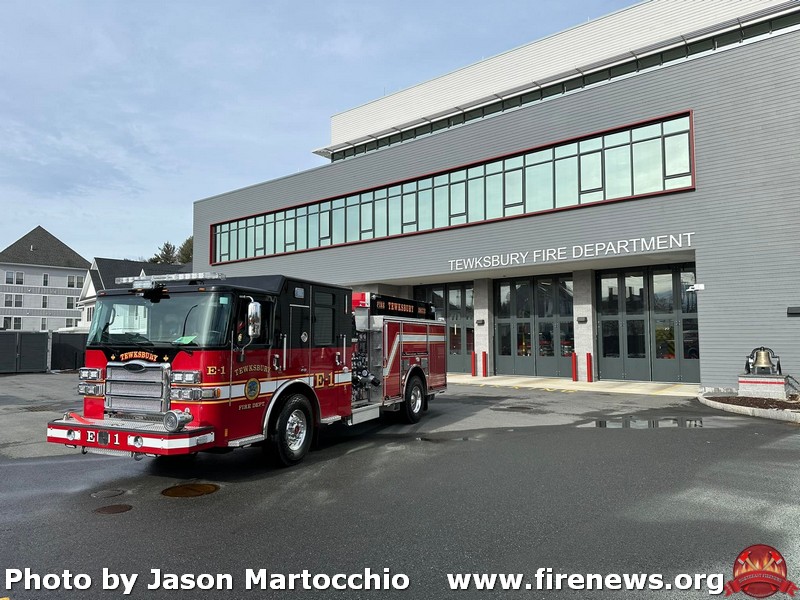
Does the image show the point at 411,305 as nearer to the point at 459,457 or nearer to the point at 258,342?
the point at 459,457

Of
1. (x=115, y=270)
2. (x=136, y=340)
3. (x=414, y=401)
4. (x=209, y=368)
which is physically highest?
(x=115, y=270)

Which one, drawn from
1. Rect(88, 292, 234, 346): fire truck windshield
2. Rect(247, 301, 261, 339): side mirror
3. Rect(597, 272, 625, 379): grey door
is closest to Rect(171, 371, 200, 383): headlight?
Rect(88, 292, 234, 346): fire truck windshield

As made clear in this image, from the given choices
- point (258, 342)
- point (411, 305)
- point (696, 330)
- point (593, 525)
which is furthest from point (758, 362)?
point (258, 342)

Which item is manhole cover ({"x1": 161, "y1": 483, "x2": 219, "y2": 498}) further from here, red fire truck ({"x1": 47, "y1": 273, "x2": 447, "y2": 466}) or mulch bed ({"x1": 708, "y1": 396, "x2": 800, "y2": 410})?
mulch bed ({"x1": 708, "y1": 396, "x2": 800, "y2": 410})

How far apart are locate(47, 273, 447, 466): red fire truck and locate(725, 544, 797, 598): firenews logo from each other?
5142mm

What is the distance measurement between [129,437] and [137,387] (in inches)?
28.3

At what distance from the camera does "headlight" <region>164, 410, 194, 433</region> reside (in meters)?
6.27

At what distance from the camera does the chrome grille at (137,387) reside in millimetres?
6648

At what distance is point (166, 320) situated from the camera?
273 inches

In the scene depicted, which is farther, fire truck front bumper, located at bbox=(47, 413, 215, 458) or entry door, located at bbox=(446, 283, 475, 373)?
entry door, located at bbox=(446, 283, 475, 373)

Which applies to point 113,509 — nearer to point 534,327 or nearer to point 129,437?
point 129,437

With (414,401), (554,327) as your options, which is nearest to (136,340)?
(414,401)

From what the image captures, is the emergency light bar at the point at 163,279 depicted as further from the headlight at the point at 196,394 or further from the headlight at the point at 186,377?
the headlight at the point at 196,394

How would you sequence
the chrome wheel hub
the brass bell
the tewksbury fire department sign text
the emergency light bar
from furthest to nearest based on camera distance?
the tewksbury fire department sign text, the brass bell, the chrome wheel hub, the emergency light bar
